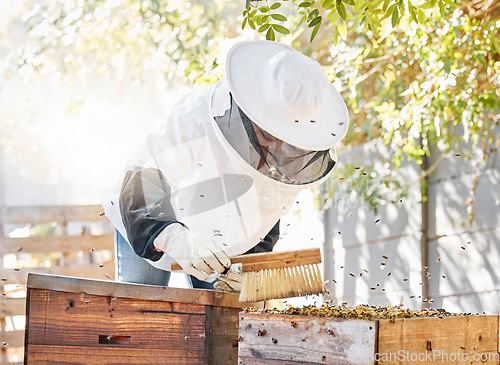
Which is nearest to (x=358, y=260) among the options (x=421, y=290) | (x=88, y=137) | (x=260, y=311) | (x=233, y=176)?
(x=421, y=290)

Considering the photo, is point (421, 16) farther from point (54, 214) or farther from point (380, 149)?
point (54, 214)

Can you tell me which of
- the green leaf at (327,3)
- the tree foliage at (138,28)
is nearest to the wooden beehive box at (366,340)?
the green leaf at (327,3)

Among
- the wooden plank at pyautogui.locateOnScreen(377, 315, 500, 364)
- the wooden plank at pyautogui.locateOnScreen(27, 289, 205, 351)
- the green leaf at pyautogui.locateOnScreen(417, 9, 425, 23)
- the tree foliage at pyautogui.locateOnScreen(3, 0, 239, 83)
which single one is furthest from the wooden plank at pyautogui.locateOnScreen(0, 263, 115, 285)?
the wooden plank at pyautogui.locateOnScreen(377, 315, 500, 364)

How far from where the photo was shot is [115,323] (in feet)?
5.90

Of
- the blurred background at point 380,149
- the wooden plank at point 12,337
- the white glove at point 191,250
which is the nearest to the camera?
the white glove at point 191,250

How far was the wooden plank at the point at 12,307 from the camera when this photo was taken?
16.6 feet

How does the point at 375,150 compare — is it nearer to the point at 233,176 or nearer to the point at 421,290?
the point at 421,290

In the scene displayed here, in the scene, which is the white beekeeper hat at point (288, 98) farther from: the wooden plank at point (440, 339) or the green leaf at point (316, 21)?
the wooden plank at point (440, 339)

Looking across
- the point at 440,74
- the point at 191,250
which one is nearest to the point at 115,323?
the point at 191,250

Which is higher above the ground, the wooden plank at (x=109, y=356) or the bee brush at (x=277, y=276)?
the bee brush at (x=277, y=276)

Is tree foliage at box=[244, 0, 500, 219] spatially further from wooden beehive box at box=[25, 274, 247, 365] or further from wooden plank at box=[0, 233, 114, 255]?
wooden plank at box=[0, 233, 114, 255]

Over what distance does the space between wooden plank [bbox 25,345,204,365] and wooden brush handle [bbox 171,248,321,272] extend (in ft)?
0.94

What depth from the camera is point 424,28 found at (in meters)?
3.12

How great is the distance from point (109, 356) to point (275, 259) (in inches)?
21.7
